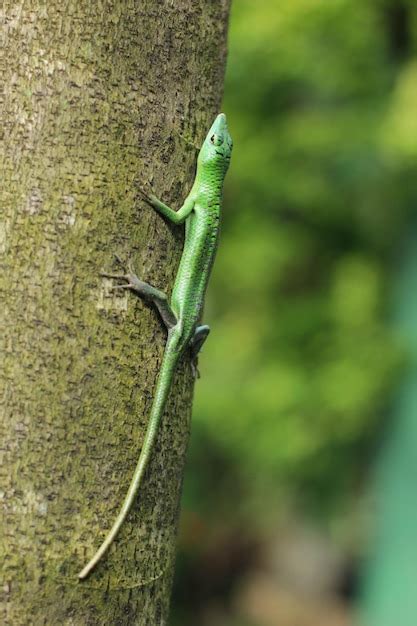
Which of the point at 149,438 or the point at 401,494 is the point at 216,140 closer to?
the point at 149,438

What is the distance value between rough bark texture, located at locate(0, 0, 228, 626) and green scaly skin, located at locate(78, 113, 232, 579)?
1.0 inches

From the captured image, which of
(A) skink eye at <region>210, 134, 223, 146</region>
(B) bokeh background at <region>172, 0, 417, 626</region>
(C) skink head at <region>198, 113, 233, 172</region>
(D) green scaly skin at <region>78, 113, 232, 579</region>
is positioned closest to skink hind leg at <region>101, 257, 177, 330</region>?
(D) green scaly skin at <region>78, 113, 232, 579</region>

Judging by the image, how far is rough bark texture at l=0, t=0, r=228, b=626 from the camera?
2064 mm

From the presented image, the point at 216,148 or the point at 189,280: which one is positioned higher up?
the point at 216,148

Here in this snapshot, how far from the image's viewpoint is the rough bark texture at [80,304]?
206 cm

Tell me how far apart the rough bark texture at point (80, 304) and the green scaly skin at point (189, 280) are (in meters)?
0.03

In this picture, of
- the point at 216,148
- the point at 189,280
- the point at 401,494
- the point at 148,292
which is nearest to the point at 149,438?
the point at 148,292

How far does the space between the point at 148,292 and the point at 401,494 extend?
7.85 metres

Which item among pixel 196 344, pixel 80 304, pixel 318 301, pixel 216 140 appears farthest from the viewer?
pixel 318 301

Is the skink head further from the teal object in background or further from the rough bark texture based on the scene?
the teal object in background

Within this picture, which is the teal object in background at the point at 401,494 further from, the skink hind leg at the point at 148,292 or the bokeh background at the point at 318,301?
the skink hind leg at the point at 148,292

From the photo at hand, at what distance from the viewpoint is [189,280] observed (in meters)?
2.52

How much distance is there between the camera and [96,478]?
2.12m

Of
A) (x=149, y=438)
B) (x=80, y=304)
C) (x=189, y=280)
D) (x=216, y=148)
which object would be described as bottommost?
(x=149, y=438)
